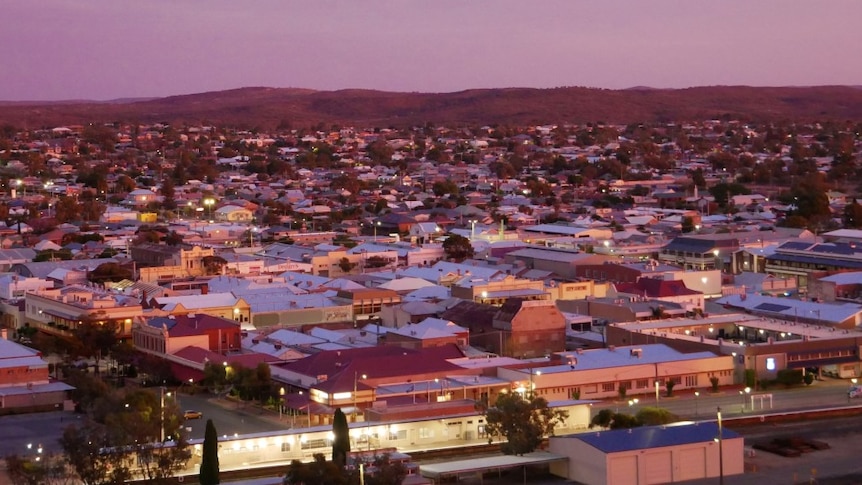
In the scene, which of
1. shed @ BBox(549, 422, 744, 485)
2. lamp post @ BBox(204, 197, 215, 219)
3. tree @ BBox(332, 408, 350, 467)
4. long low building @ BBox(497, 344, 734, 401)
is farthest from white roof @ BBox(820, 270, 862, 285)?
lamp post @ BBox(204, 197, 215, 219)

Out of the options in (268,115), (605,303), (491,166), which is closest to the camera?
(605,303)

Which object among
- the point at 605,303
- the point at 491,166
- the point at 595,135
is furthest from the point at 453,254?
the point at 595,135

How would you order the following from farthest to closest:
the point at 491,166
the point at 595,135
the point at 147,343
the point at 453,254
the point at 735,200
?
1. the point at 595,135
2. the point at 491,166
3. the point at 735,200
4. the point at 453,254
5. the point at 147,343

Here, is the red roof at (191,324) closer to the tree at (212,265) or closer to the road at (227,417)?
the road at (227,417)

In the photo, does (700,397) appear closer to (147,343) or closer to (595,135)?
(147,343)

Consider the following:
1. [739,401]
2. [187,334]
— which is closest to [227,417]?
[187,334]

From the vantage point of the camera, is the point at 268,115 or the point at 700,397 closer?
the point at 700,397
